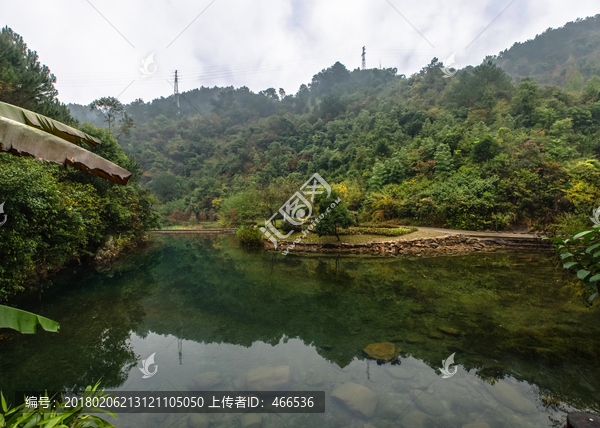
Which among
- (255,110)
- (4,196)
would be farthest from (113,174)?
(255,110)

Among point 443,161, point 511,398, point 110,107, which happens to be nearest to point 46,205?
point 511,398

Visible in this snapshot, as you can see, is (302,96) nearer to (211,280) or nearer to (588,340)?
(211,280)

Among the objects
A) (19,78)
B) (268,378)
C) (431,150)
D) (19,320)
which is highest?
(19,78)

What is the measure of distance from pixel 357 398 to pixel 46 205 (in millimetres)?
7884

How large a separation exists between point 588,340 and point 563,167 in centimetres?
1412

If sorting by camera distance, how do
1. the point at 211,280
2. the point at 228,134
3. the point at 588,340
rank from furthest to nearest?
the point at 228,134, the point at 211,280, the point at 588,340

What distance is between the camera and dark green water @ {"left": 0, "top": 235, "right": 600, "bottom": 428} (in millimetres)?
3678

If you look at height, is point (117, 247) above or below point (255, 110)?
below

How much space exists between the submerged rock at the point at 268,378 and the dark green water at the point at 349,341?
4.1 inches

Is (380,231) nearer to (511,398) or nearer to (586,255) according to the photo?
(511,398)

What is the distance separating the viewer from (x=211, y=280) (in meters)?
10.3

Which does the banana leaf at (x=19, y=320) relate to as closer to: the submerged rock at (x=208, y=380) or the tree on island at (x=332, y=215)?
the submerged rock at (x=208, y=380)

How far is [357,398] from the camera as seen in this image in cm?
387

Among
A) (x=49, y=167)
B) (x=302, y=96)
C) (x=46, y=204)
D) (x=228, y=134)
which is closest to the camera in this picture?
(x=46, y=204)
